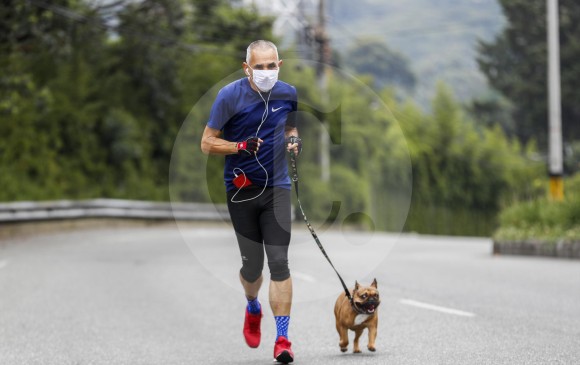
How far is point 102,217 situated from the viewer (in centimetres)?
3228

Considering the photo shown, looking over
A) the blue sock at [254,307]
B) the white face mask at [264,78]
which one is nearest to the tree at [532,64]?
the blue sock at [254,307]

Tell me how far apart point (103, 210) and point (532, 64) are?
33972 millimetres

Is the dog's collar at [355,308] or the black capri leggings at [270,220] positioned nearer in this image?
the dog's collar at [355,308]

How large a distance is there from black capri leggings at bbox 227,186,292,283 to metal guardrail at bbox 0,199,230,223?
15692 millimetres

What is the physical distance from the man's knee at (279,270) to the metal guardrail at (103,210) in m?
15.8

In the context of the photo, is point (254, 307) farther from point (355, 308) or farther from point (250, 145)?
point (250, 145)

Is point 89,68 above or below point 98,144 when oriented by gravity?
above

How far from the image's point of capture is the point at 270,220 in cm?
678

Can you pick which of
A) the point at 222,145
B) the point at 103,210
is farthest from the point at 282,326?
the point at 103,210

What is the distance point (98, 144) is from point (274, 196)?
30.3 m

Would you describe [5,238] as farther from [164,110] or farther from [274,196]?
[274,196]

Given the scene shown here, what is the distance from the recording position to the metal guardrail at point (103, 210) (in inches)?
1049

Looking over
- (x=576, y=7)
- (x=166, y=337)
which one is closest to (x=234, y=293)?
(x=166, y=337)

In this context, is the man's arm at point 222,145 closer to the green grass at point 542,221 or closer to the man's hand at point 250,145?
→ the man's hand at point 250,145
